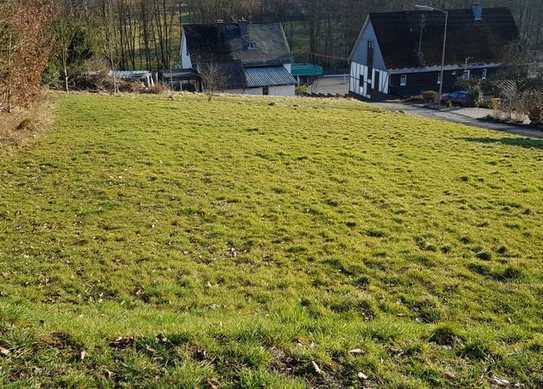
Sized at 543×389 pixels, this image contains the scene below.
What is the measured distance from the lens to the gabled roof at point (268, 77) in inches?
1906

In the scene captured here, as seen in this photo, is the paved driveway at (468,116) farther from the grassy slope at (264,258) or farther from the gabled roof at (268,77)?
the gabled roof at (268,77)

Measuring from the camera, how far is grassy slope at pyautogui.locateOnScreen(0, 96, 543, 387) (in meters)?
5.24

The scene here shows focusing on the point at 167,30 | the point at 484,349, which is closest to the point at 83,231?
the point at 484,349

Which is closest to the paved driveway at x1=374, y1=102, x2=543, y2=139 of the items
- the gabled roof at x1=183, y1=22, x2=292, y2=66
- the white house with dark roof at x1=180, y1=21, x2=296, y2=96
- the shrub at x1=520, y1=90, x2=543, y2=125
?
the shrub at x1=520, y1=90, x2=543, y2=125

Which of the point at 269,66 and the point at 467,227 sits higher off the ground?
the point at 269,66

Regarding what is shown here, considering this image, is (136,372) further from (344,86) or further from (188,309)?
(344,86)

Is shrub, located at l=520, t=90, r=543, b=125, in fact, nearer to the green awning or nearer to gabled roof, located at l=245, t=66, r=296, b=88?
gabled roof, located at l=245, t=66, r=296, b=88

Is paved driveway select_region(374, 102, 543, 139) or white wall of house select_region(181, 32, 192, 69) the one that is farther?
white wall of house select_region(181, 32, 192, 69)

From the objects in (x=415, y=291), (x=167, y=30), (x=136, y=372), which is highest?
(x=167, y=30)

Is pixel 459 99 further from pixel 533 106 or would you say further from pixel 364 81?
pixel 364 81

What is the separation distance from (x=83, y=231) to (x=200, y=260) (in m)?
2.71

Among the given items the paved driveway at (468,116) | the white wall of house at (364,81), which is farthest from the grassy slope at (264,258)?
the white wall of house at (364,81)

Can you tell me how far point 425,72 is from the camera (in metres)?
49.8

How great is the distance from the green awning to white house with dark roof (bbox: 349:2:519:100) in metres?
11.5
